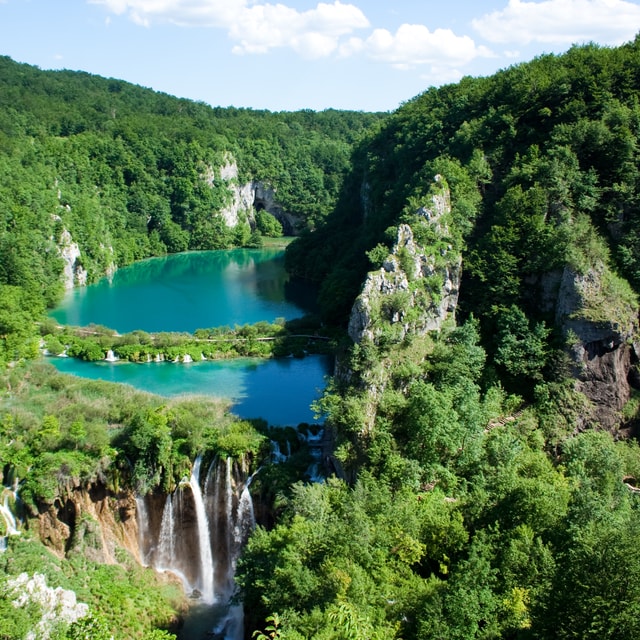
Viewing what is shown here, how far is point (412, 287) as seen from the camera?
34.3 meters

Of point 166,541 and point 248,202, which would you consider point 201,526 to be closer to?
point 166,541

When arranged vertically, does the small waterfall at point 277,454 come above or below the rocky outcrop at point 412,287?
below

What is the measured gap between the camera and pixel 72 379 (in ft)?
135

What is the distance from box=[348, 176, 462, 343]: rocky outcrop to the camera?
32.4 metres

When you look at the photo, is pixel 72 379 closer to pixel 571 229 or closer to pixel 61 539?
pixel 61 539

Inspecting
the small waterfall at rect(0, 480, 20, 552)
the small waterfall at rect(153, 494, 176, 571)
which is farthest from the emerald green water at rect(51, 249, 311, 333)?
the small waterfall at rect(0, 480, 20, 552)

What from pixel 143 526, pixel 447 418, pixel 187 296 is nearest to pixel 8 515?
pixel 143 526

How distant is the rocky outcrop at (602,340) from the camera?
3247cm

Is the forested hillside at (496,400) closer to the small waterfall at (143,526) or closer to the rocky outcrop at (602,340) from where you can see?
the rocky outcrop at (602,340)

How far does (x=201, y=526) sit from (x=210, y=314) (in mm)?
32178

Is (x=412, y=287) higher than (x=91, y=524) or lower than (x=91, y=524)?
higher

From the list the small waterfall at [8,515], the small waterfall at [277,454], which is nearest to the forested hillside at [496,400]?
the small waterfall at [277,454]

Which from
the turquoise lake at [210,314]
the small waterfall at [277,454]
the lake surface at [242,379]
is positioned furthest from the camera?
the turquoise lake at [210,314]

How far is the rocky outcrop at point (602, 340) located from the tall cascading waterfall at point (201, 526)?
53.8 feet
